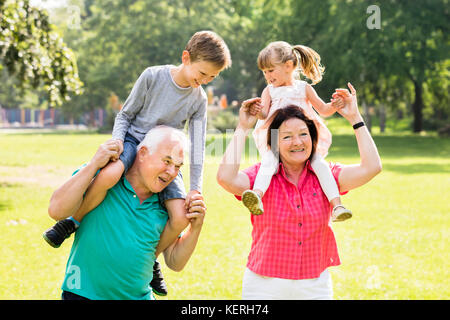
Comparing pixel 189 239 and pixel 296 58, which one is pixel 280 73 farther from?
pixel 189 239

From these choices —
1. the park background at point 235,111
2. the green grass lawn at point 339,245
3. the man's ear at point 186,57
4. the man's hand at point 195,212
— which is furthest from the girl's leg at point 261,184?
the green grass lawn at point 339,245

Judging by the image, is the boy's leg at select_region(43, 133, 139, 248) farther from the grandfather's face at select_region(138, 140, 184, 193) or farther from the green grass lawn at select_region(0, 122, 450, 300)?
the green grass lawn at select_region(0, 122, 450, 300)

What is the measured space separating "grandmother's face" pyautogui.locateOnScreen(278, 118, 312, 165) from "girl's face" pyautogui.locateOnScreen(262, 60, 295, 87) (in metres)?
1.48

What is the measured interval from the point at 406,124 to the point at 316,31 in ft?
79.4

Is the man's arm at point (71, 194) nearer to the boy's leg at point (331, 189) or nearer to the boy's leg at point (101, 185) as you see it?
the boy's leg at point (101, 185)

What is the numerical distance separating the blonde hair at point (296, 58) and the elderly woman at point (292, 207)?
1263mm

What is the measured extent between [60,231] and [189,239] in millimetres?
791

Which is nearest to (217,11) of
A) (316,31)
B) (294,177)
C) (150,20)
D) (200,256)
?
(150,20)

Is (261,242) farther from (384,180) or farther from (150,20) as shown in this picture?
(150,20)

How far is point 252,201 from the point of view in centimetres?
326

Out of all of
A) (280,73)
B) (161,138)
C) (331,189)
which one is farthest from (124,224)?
(280,73)

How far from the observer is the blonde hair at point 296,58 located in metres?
4.71
